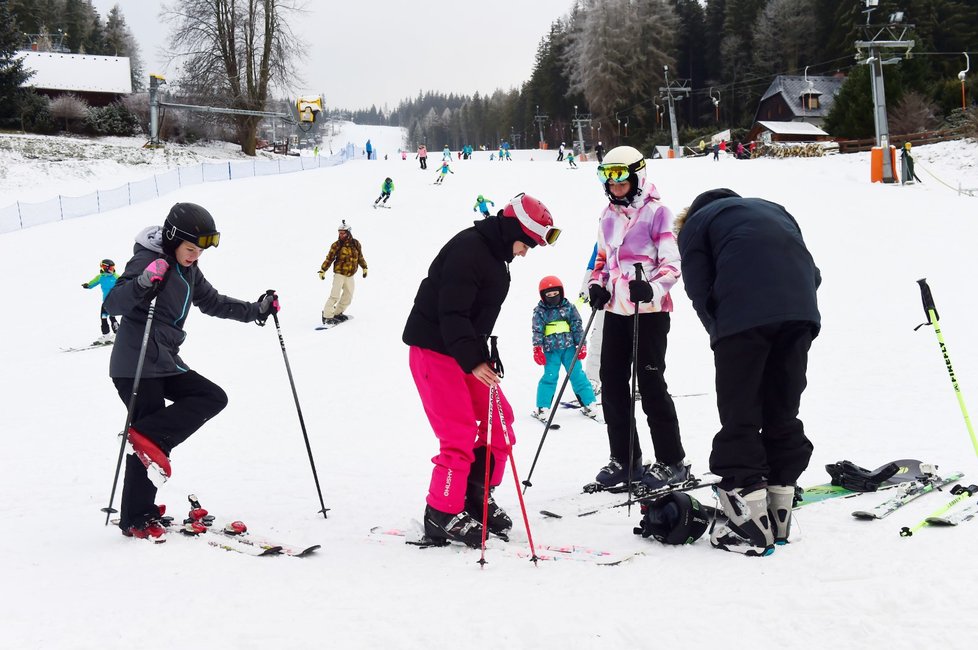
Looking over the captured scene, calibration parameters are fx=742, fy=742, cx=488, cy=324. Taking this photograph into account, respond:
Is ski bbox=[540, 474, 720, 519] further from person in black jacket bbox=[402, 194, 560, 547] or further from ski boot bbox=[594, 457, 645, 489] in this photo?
person in black jacket bbox=[402, 194, 560, 547]

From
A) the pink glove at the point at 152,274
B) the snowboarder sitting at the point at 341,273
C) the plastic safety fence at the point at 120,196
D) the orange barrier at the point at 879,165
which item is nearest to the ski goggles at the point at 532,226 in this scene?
the pink glove at the point at 152,274

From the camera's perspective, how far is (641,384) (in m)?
4.61

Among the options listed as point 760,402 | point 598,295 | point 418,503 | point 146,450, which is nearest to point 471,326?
point 598,295

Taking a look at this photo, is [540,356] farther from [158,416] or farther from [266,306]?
[158,416]

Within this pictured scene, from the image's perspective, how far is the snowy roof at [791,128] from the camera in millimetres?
55719

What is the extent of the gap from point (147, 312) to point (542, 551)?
2623 millimetres

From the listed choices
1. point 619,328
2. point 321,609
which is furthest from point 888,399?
point 321,609

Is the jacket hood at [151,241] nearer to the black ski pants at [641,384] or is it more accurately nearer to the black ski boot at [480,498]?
the black ski boot at [480,498]

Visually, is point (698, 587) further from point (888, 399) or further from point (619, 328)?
point (888, 399)

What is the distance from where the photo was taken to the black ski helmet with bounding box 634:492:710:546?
12.2 ft

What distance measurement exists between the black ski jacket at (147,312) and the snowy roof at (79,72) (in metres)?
56.7

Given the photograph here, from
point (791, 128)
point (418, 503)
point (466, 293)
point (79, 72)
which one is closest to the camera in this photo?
point (466, 293)

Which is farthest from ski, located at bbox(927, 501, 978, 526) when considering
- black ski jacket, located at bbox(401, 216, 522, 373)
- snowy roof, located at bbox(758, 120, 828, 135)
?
snowy roof, located at bbox(758, 120, 828, 135)

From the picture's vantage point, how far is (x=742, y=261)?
3.52 meters
